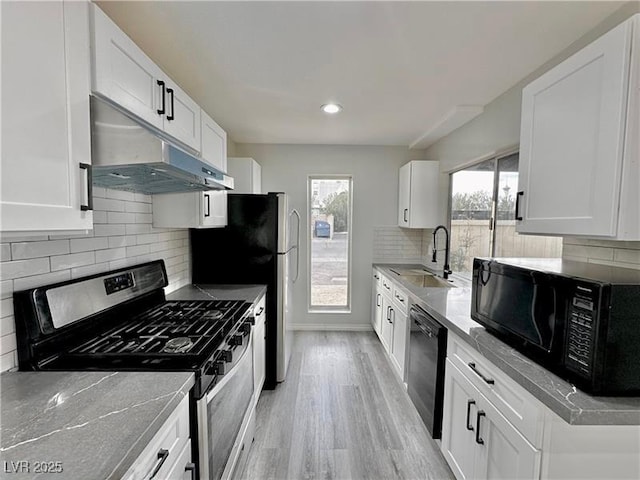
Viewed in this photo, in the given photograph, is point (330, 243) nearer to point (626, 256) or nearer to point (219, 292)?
point (219, 292)

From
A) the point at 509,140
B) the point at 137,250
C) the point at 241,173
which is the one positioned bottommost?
the point at 137,250

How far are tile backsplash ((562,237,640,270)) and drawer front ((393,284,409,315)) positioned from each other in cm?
116

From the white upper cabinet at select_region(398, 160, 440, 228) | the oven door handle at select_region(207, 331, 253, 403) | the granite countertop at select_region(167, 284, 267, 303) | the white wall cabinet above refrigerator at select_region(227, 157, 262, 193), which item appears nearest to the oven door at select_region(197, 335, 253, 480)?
the oven door handle at select_region(207, 331, 253, 403)

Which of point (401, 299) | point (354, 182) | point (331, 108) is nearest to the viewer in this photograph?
point (331, 108)

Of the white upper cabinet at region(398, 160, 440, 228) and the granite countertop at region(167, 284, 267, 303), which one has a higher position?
the white upper cabinet at region(398, 160, 440, 228)

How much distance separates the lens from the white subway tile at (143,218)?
1930 millimetres

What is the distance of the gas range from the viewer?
3.70ft

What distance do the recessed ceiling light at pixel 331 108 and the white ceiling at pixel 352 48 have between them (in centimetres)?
8

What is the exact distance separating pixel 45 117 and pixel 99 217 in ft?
2.85

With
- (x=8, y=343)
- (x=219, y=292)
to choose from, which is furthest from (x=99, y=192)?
(x=219, y=292)

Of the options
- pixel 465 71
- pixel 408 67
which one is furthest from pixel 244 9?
pixel 465 71

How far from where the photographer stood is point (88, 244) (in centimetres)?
148

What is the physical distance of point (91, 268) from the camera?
1.50 metres

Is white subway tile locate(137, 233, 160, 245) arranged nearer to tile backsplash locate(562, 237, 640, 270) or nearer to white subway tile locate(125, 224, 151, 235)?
white subway tile locate(125, 224, 151, 235)
